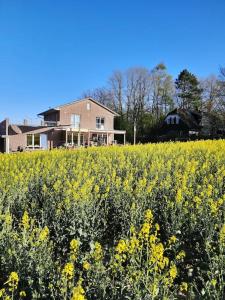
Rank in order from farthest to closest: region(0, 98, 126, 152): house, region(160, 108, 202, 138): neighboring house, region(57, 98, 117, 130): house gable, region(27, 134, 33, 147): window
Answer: region(160, 108, 202, 138): neighboring house → region(57, 98, 117, 130): house gable → region(27, 134, 33, 147): window → region(0, 98, 126, 152): house

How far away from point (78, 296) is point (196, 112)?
189ft

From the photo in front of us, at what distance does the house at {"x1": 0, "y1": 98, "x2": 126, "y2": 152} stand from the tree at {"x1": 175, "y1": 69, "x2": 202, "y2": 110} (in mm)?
16716

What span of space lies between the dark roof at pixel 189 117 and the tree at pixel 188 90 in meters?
2.24

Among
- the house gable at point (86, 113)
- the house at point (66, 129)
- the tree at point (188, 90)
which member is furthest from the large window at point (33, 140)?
the tree at point (188, 90)

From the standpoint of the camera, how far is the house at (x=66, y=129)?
40.4 m

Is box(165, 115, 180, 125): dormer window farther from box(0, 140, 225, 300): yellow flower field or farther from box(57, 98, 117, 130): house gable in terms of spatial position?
box(0, 140, 225, 300): yellow flower field

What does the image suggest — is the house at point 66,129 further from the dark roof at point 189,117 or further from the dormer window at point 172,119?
the dark roof at point 189,117

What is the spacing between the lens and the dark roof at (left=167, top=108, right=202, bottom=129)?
5380 cm

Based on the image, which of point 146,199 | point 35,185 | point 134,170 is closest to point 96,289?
point 146,199

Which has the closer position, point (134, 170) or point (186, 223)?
point (186, 223)

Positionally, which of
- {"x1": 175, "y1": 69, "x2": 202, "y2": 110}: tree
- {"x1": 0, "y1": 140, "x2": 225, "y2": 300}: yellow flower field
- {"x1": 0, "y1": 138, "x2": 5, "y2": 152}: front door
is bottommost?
{"x1": 0, "y1": 140, "x2": 225, "y2": 300}: yellow flower field

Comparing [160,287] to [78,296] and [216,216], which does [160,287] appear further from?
[216,216]

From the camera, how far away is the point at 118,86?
59.3m

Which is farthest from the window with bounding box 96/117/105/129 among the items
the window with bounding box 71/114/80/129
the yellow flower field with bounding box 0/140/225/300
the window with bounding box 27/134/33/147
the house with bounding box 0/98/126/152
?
the yellow flower field with bounding box 0/140/225/300
